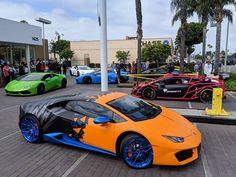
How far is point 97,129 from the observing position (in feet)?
15.5

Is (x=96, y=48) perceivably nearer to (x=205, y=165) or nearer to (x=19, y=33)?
(x=19, y=33)

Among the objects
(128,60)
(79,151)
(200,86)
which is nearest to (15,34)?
(200,86)

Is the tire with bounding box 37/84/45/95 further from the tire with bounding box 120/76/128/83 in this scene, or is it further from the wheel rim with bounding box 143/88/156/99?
the tire with bounding box 120/76/128/83

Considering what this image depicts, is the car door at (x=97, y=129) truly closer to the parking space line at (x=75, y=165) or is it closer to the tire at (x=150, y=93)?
the parking space line at (x=75, y=165)

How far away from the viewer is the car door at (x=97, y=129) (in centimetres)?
459

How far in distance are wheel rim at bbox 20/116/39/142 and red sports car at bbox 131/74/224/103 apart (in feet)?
21.6

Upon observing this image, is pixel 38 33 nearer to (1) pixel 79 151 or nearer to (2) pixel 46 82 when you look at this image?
(2) pixel 46 82

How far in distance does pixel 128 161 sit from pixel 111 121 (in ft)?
2.65

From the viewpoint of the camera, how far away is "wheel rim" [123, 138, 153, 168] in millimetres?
4309

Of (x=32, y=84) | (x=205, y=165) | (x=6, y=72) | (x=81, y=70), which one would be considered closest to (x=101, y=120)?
(x=205, y=165)

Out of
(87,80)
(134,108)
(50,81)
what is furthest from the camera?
(87,80)

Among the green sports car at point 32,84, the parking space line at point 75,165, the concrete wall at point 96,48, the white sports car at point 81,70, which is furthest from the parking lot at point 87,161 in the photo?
the concrete wall at point 96,48

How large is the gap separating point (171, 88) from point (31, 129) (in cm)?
707

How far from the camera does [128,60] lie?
52938 mm
